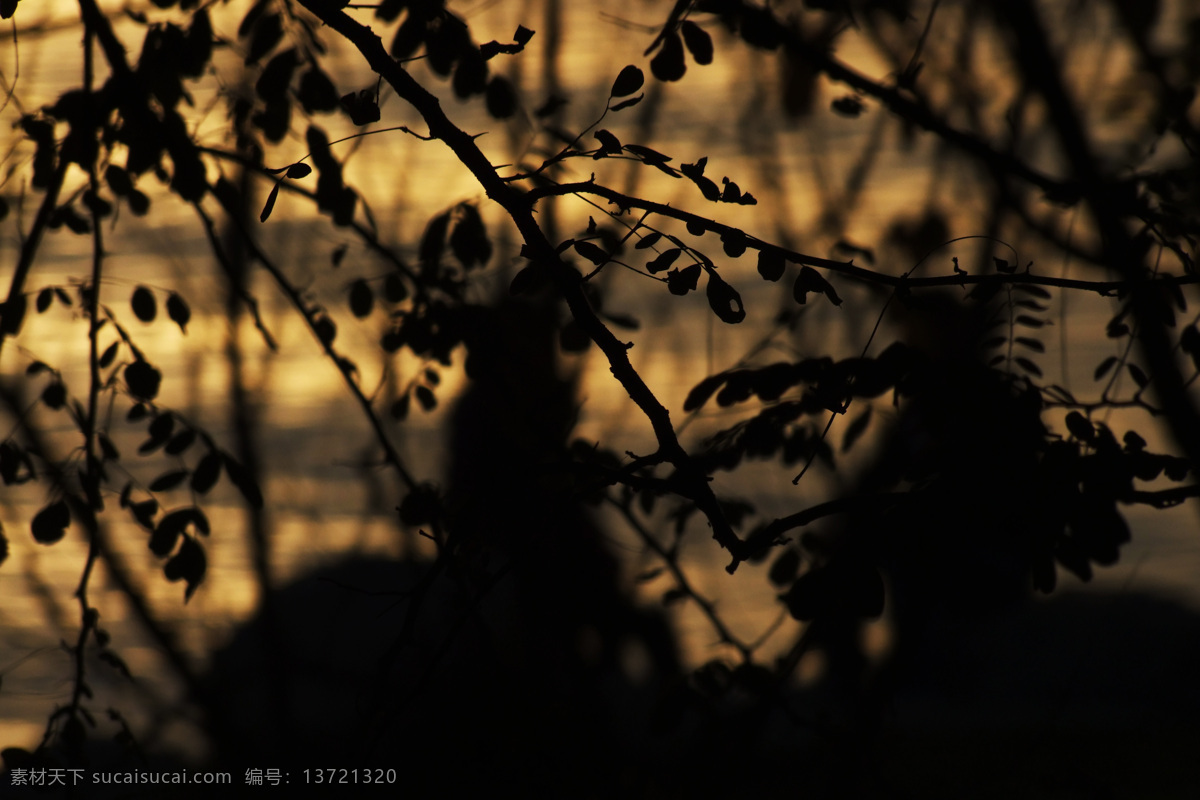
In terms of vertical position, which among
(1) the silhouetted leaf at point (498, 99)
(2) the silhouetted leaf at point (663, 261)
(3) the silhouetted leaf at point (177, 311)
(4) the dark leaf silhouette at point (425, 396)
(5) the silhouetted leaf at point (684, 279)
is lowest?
→ (5) the silhouetted leaf at point (684, 279)

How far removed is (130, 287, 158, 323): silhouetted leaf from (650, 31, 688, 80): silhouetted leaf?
995mm

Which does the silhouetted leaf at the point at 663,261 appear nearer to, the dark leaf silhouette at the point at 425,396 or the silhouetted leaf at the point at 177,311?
the dark leaf silhouette at the point at 425,396

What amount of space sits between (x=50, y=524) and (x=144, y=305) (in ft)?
1.38

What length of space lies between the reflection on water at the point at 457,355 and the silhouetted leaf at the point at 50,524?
751 millimetres

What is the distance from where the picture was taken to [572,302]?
0.83m

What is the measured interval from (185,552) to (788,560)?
3.33 ft

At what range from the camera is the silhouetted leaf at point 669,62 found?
1.21m

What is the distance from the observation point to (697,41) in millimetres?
1215

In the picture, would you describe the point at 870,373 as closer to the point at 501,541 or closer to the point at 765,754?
the point at 501,541

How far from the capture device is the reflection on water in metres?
2.02

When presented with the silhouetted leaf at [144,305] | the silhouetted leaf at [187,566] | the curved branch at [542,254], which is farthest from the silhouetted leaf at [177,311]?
the curved branch at [542,254]

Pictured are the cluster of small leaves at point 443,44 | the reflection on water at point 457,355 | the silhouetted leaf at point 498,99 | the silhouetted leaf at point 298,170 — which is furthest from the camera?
the reflection on water at point 457,355

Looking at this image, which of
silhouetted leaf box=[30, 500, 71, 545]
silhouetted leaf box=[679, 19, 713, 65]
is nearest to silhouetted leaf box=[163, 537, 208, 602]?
silhouetted leaf box=[30, 500, 71, 545]

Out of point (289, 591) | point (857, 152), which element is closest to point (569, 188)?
point (857, 152)
